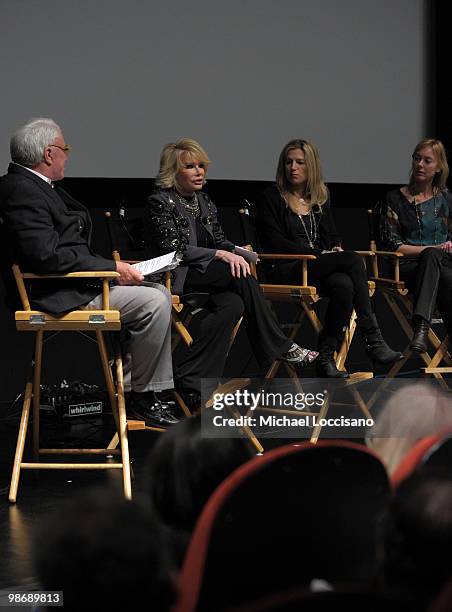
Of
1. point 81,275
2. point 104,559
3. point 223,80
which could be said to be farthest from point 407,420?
point 223,80

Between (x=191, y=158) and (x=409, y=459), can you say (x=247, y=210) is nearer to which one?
(x=191, y=158)

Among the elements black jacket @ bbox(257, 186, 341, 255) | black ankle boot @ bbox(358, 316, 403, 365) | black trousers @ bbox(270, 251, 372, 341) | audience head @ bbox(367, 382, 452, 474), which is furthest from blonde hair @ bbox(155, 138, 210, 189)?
audience head @ bbox(367, 382, 452, 474)

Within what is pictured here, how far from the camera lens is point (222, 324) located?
4234 mm

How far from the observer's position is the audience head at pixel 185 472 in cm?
98

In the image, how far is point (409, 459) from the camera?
92 centimetres

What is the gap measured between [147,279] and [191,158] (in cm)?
61

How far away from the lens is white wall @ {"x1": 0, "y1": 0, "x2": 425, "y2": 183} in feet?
17.6

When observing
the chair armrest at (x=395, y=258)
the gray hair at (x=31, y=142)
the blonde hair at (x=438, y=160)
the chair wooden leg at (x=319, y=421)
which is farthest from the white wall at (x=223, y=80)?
the chair wooden leg at (x=319, y=421)

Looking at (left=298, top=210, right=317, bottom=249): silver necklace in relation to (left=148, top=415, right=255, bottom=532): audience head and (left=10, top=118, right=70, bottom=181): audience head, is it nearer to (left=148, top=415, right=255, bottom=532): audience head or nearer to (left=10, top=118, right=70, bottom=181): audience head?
(left=10, top=118, right=70, bottom=181): audience head

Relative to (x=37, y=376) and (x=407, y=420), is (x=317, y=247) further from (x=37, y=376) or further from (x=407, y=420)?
(x=407, y=420)

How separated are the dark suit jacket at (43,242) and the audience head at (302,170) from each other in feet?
5.17

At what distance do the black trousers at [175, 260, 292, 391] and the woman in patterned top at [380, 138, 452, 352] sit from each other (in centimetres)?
110

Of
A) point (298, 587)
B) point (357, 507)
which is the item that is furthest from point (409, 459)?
point (298, 587)

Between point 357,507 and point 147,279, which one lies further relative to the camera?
point 147,279
